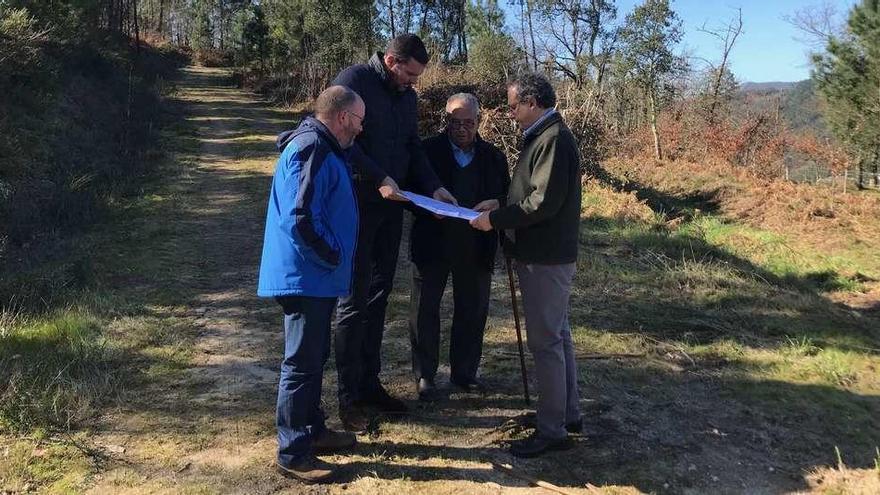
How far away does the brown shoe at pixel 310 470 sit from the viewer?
9.35 ft

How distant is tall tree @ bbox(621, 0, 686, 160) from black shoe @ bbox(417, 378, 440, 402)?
2114 centimetres

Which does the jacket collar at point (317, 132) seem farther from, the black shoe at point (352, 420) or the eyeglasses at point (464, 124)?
the black shoe at point (352, 420)

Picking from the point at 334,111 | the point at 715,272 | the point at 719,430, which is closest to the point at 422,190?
the point at 334,111

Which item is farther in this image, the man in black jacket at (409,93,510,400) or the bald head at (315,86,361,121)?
the man in black jacket at (409,93,510,400)

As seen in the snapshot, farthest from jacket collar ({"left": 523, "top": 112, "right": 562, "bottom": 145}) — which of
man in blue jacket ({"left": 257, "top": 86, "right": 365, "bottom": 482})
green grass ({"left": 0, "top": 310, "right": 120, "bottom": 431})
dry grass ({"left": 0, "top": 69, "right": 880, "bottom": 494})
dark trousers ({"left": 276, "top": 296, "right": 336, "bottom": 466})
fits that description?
green grass ({"left": 0, "top": 310, "right": 120, "bottom": 431})

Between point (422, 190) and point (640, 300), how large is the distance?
3195mm

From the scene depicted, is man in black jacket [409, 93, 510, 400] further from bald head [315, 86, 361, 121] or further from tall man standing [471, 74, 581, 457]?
bald head [315, 86, 361, 121]

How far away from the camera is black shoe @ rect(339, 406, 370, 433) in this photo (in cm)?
335

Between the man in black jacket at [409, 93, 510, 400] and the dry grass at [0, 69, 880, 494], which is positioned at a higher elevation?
the man in black jacket at [409, 93, 510, 400]

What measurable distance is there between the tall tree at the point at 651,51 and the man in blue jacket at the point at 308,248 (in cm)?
2193

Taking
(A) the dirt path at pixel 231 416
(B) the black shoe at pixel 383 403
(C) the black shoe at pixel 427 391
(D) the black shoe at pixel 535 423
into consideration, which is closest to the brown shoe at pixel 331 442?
(A) the dirt path at pixel 231 416

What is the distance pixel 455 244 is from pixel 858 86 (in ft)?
81.2

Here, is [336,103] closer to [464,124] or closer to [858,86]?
[464,124]

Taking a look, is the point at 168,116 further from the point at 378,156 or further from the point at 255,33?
the point at 378,156
